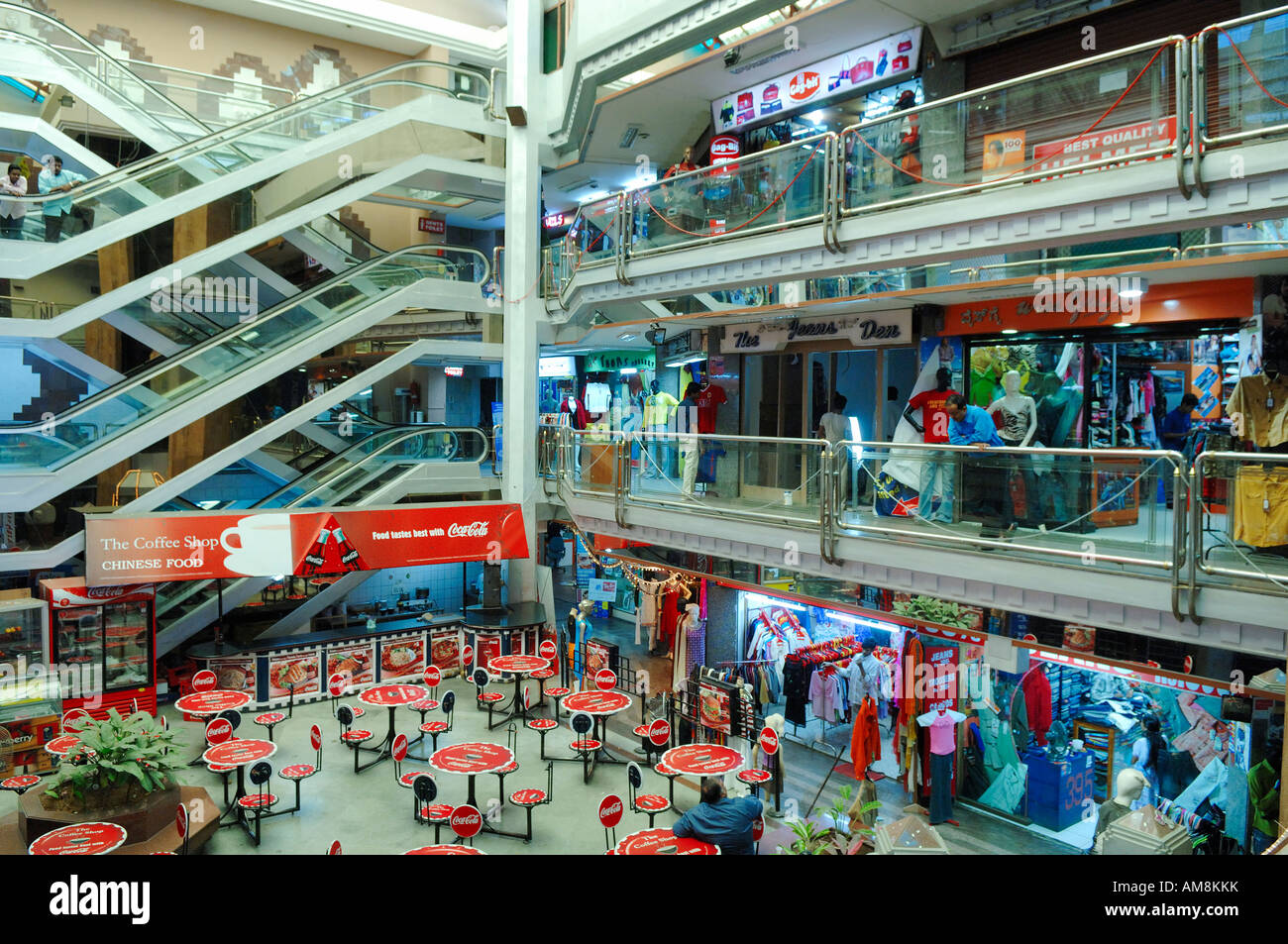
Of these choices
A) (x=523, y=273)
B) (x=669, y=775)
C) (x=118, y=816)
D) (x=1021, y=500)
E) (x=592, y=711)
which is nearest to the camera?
(x=1021, y=500)

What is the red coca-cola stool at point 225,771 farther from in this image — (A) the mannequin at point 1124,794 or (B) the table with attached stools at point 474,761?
(A) the mannequin at point 1124,794

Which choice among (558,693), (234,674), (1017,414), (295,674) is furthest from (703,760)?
(234,674)

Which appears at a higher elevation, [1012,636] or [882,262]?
[882,262]

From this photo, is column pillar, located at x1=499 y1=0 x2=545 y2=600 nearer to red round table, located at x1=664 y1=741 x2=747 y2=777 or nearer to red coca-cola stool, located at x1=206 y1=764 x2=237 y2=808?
red coca-cola stool, located at x1=206 y1=764 x2=237 y2=808

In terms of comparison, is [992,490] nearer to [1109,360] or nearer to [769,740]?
[769,740]

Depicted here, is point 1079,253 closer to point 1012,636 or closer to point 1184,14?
point 1184,14

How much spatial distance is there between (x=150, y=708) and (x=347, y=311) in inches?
256

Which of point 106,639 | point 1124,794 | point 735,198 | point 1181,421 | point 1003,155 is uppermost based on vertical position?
point 735,198

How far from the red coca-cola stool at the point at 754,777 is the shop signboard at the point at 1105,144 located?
613 cm

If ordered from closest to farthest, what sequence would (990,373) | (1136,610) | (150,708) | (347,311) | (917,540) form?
1. (1136,610)
2. (917,540)
3. (990,373)
4. (150,708)
5. (347,311)

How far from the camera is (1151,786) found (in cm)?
850

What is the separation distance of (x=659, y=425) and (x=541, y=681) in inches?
174

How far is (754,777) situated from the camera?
880cm

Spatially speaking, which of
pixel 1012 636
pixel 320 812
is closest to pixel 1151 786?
pixel 1012 636
